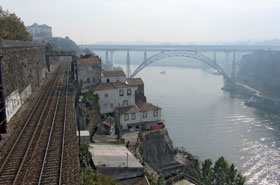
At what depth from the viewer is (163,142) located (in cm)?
1886

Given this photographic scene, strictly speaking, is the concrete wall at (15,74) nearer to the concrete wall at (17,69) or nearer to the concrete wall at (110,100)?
the concrete wall at (17,69)

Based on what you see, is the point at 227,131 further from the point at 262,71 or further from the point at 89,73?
the point at 262,71

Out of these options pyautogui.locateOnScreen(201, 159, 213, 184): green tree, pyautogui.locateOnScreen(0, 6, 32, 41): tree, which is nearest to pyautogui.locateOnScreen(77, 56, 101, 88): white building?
pyautogui.locateOnScreen(0, 6, 32, 41): tree

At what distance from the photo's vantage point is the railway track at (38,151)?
7.63m

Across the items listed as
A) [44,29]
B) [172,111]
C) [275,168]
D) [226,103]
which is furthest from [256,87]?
[44,29]

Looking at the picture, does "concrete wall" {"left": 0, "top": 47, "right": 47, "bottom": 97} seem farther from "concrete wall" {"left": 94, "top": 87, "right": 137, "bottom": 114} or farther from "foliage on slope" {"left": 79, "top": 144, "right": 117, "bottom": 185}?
"foliage on slope" {"left": 79, "top": 144, "right": 117, "bottom": 185}

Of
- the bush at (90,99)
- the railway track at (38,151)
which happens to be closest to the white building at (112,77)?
the bush at (90,99)

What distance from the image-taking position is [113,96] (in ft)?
67.0

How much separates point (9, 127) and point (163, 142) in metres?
10.1

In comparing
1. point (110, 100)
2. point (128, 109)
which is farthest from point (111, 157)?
point (110, 100)

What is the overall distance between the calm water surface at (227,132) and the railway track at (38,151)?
14.3 m

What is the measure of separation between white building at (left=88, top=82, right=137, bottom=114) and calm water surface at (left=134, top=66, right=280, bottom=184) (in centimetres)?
790

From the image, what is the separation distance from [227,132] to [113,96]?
49.0 ft

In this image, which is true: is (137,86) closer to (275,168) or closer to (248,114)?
(275,168)
